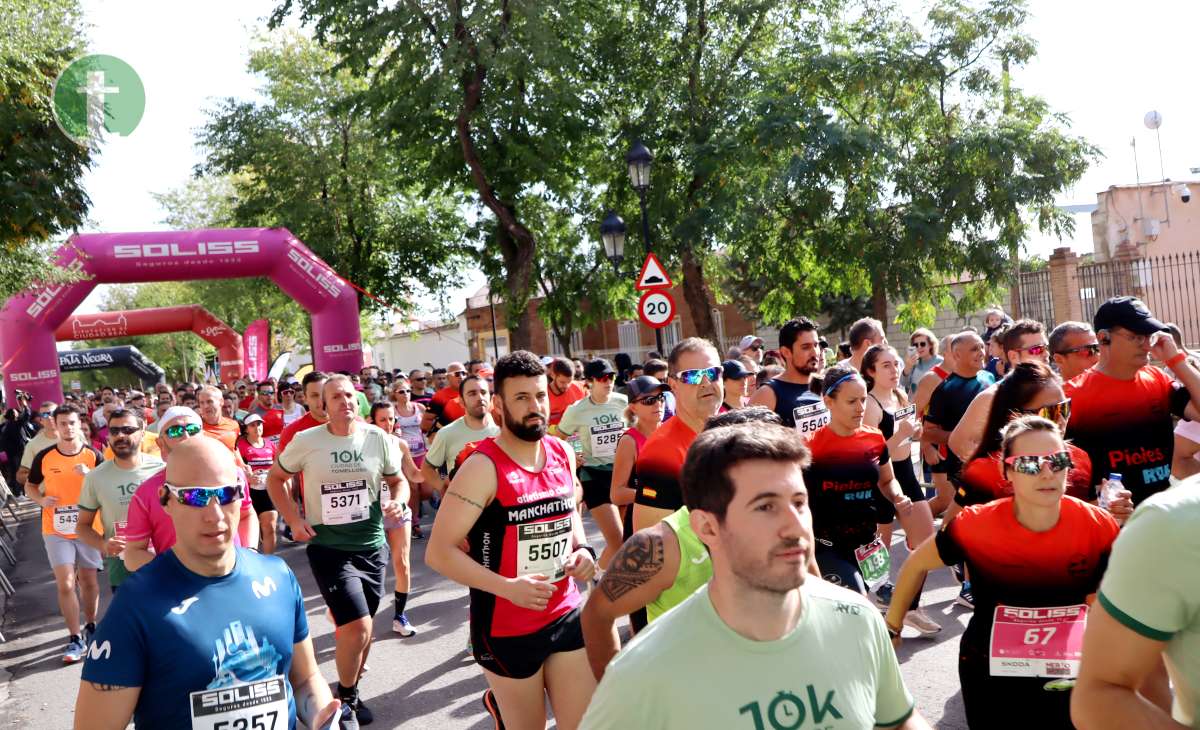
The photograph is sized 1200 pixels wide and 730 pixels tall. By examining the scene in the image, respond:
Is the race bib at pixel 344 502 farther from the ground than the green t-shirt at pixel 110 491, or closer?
closer

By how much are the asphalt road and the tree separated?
383 cm

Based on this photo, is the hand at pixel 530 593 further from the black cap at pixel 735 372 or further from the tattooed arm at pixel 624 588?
the black cap at pixel 735 372

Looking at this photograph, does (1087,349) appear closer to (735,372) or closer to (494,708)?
(735,372)

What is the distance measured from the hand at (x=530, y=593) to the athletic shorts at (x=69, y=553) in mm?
6069

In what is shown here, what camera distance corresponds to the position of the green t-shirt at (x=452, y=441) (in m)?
9.09

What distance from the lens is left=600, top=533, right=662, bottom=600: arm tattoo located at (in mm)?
3574

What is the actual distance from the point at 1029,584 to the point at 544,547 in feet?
6.17

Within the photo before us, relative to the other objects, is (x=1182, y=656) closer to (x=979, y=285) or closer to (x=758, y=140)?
(x=758, y=140)

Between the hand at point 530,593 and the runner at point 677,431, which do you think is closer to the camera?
the hand at point 530,593

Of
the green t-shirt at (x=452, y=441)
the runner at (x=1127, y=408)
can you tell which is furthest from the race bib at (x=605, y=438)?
the runner at (x=1127, y=408)

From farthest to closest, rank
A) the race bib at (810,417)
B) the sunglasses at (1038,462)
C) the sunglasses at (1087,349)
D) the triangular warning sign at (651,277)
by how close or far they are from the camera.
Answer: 1. the triangular warning sign at (651,277)
2. the race bib at (810,417)
3. the sunglasses at (1087,349)
4. the sunglasses at (1038,462)

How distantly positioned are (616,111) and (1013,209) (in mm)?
8648

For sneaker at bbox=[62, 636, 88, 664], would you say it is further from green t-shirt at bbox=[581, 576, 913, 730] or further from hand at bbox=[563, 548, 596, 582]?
green t-shirt at bbox=[581, 576, 913, 730]

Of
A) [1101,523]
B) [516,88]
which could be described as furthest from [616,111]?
[1101,523]
